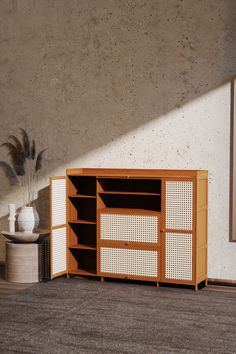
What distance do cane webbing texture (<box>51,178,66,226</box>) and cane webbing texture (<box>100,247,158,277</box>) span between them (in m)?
0.52

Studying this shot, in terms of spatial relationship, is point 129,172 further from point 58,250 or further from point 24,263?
point 24,263

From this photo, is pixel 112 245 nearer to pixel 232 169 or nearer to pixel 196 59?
pixel 232 169

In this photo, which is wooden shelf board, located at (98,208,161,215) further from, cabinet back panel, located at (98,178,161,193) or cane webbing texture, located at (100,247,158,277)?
cane webbing texture, located at (100,247,158,277)

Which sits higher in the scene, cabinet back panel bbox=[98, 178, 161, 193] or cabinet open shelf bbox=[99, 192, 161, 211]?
cabinet back panel bbox=[98, 178, 161, 193]

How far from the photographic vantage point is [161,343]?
12.7 ft

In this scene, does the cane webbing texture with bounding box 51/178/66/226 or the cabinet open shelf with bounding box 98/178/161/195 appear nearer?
the cane webbing texture with bounding box 51/178/66/226

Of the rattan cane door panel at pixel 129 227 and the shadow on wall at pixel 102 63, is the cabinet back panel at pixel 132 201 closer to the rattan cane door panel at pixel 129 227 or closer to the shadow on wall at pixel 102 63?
the rattan cane door panel at pixel 129 227

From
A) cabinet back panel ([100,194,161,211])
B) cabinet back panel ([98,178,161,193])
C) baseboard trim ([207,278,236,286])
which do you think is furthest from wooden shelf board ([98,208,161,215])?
baseboard trim ([207,278,236,286])

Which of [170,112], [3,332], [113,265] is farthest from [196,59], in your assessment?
[3,332]

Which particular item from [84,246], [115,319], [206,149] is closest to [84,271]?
[84,246]

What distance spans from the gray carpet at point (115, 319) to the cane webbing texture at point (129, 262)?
14 cm

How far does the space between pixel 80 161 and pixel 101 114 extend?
1.81 feet

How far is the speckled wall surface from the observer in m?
5.64

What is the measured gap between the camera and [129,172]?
5992mm
